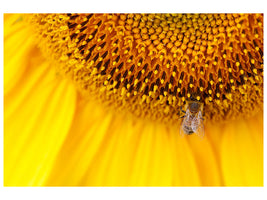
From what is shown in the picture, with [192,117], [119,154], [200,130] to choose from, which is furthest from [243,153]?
[119,154]

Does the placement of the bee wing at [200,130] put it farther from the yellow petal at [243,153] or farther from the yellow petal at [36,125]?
the yellow petal at [36,125]

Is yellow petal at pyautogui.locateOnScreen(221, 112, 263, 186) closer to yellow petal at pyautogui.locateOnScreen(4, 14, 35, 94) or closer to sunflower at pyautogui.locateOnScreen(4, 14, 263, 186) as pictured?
sunflower at pyautogui.locateOnScreen(4, 14, 263, 186)

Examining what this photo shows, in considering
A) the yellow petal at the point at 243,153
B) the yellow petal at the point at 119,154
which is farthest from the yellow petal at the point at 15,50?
the yellow petal at the point at 243,153

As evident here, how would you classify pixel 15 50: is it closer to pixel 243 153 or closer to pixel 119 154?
pixel 119 154
